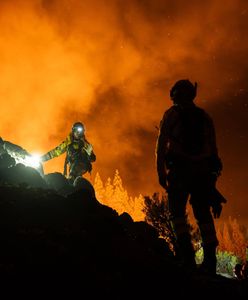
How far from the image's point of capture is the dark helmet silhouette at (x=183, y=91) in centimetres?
668

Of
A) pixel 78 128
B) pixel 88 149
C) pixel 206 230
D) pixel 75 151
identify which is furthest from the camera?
pixel 88 149

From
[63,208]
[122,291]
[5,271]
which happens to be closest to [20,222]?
[63,208]

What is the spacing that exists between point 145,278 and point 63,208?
346 cm

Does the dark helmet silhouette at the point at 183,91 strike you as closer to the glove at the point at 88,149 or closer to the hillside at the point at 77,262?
the hillside at the point at 77,262

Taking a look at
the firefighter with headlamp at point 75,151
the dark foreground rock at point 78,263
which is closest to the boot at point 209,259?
the dark foreground rock at point 78,263

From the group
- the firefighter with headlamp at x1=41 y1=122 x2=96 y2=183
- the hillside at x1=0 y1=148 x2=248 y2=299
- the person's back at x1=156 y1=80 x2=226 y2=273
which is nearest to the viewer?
the hillside at x1=0 y1=148 x2=248 y2=299

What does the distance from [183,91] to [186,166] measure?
1.40 meters

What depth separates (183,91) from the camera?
6.66 meters

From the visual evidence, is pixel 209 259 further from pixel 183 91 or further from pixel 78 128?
pixel 78 128

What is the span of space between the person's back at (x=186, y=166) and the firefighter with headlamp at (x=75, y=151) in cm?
815

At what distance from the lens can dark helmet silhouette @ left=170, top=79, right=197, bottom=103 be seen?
668 centimetres

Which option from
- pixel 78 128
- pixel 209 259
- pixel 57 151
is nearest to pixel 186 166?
pixel 209 259

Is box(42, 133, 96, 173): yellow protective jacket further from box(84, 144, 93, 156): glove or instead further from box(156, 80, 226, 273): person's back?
box(156, 80, 226, 273): person's back

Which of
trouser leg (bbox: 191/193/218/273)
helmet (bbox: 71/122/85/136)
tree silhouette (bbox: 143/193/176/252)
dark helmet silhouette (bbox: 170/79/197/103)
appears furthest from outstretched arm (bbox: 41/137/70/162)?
tree silhouette (bbox: 143/193/176/252)
